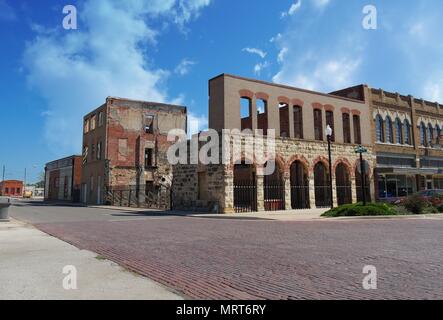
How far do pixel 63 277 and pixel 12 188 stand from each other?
105781 millimetres

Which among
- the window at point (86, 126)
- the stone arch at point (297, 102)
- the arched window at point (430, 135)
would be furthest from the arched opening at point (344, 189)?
the window at point (86, 126)

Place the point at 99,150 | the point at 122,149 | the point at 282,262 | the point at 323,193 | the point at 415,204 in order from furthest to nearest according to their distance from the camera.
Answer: the point at 99,150 → the point at 122,149 → the point at 323,193 → the point at 415,204 → the point at 282,262

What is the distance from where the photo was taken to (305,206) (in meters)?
27.0

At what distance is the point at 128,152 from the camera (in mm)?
39938

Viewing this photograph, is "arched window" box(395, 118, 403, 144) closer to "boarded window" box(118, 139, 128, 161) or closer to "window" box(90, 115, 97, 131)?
"boarded window" box(118, 139, 128, 161)

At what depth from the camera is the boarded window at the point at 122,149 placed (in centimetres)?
3934

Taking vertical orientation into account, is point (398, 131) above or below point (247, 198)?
above

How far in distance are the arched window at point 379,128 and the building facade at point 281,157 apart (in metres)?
1.72

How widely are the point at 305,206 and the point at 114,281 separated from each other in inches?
903

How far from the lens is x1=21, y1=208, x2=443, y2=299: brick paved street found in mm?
4953

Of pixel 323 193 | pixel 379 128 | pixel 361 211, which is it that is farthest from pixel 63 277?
pixel 379 128

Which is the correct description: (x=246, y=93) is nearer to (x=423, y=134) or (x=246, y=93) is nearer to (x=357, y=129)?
(x=357, y=129)
